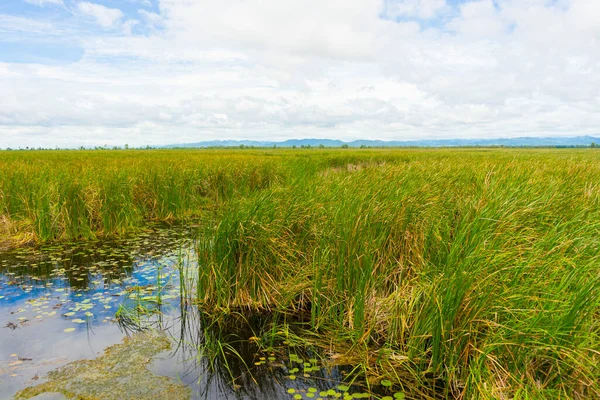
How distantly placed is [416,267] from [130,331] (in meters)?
4.06

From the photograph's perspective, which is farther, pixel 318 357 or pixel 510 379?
pixel 318 357

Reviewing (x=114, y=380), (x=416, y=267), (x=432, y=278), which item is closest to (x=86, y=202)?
(x=114, y=380)

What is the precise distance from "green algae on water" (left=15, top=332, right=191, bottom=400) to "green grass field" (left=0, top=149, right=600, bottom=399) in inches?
53.5

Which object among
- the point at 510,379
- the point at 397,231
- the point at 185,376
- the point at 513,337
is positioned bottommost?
the point at 185,376

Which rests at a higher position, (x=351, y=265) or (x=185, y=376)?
(x=351, y=265)

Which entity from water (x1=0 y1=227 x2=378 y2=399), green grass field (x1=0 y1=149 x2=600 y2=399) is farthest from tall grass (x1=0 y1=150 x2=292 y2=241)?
water (x1=0 y1=227 x2=378 y2=399)

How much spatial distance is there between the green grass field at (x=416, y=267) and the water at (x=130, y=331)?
0.48m

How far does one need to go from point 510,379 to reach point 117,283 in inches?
239

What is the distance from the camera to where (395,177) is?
23.7 feet

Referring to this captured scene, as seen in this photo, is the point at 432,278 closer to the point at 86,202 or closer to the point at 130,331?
the point at 130,331

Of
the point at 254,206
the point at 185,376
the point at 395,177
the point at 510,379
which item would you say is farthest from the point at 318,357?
the point at 395,177

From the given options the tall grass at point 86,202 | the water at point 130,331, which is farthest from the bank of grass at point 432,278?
the tall grass at point 86,202

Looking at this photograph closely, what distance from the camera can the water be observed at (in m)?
4.03

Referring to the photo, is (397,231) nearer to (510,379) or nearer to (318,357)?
(318,357)
